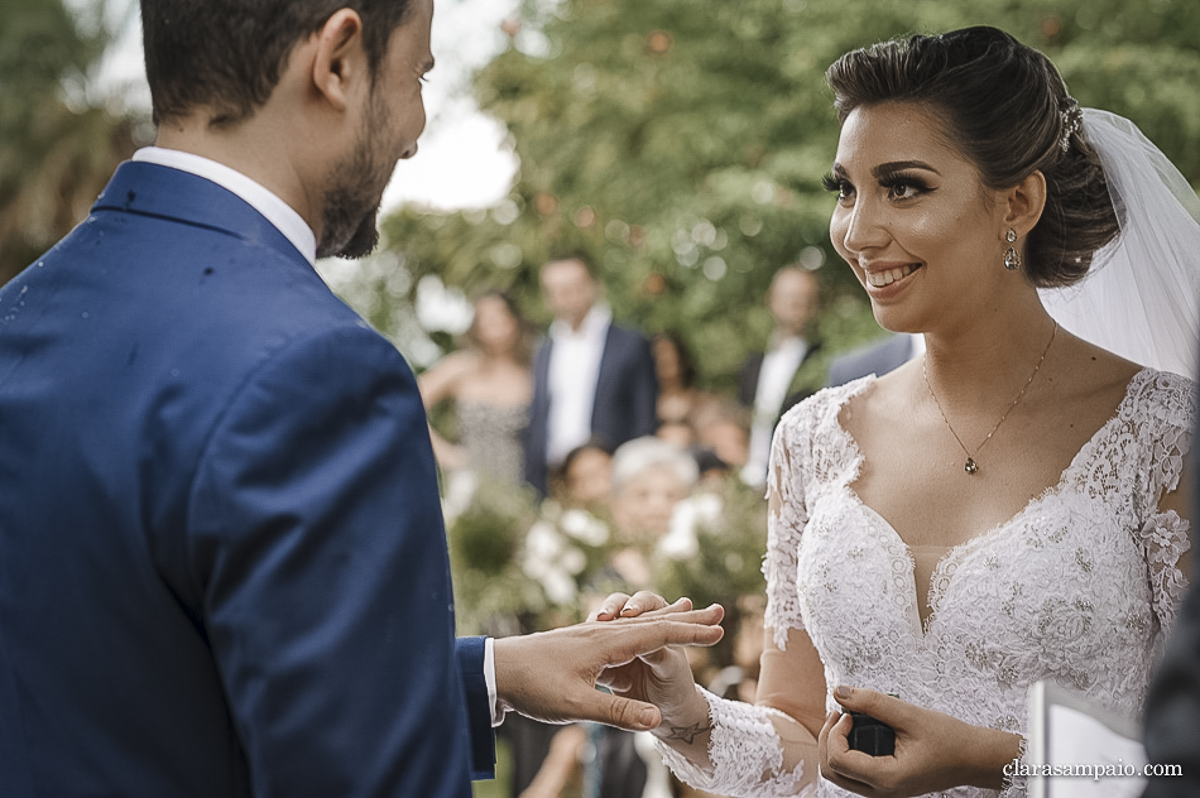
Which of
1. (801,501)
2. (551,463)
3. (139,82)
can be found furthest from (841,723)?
(139,82)

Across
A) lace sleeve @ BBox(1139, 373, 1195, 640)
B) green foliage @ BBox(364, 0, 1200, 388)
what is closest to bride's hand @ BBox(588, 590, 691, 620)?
lace sleeve @ BBox(1139, 373, 1195, 640)

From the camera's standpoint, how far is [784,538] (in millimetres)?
2971

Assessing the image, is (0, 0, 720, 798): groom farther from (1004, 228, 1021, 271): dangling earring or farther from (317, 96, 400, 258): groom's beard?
(1004, 228, 1021, 271): dangling earring

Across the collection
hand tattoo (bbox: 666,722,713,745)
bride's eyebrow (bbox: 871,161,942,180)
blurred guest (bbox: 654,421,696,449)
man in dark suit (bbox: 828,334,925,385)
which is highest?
bride's eyebrow (bbox: 871,161,942,180)

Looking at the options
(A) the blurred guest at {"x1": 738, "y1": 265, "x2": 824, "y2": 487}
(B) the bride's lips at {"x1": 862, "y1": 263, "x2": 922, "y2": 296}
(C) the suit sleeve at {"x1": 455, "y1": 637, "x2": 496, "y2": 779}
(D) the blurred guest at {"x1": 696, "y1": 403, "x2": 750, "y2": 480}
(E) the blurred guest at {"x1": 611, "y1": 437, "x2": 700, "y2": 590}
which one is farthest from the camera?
(D) the blurred guest at {"x1": 696, "y1": 403, "x2": 750, "y2": 480}

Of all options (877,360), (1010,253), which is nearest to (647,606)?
(1010,253)

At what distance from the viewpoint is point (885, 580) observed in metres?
2.66

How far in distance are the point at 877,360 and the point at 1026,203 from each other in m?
1.73

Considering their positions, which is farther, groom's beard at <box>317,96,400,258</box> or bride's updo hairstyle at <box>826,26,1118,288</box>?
bride's updo hairstyle at <box>826,26,1118,288</box>

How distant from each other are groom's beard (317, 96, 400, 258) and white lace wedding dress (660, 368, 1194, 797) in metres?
1.45

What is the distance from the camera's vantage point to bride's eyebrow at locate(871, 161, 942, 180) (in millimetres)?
2670

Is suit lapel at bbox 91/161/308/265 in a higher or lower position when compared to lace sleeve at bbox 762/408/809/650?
higher

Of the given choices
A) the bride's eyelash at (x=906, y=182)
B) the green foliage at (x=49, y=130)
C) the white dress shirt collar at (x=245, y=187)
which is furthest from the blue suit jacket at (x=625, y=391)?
the green foliage at (x=49, y=130)

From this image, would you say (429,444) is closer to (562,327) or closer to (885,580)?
(885,580)
